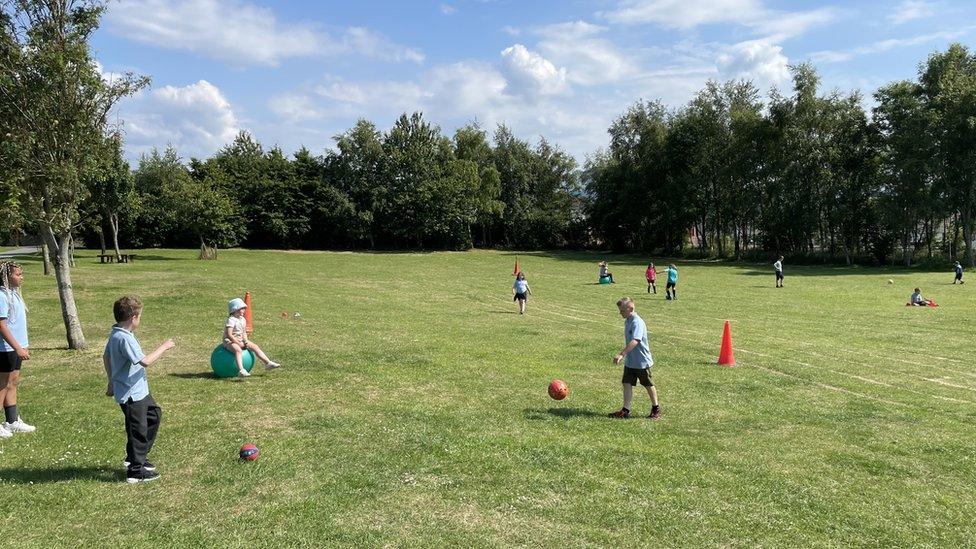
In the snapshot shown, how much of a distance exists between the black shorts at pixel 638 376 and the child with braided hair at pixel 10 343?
808cm

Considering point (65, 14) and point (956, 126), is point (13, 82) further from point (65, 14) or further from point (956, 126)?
point (956, 126)

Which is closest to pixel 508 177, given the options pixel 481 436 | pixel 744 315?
pixel 744 315

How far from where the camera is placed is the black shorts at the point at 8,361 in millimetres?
7988

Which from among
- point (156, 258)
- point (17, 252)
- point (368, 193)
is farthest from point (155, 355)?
point (368, 193)

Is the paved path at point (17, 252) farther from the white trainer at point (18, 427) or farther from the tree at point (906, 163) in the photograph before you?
the tree at point (906, 163)

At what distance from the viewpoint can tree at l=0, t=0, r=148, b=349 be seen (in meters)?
12.5

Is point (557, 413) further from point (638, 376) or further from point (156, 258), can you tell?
point (156, 258)

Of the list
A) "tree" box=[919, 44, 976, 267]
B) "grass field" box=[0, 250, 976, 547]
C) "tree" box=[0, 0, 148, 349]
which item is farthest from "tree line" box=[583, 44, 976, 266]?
"tree" box=[0, 0, 148, 349]

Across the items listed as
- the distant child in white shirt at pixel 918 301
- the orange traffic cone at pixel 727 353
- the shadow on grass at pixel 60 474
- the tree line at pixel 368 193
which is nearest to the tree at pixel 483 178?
the tree line at pixel 368 193

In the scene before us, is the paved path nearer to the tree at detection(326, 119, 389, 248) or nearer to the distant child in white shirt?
the tree at detection(326, 119, 389, 248)

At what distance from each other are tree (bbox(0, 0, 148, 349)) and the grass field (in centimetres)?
353

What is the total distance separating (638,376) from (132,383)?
6.71m

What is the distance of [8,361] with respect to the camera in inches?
316

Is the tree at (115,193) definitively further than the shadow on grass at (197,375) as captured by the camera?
Yes
